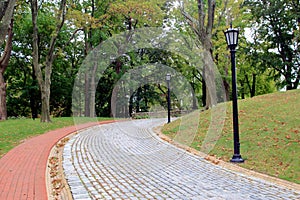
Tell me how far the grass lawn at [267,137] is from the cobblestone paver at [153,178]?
0.95 meters

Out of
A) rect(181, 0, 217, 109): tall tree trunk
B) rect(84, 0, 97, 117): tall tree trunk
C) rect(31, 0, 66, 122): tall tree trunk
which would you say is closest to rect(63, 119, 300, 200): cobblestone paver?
rect(181, 0, 217, 109): tall tree trunk

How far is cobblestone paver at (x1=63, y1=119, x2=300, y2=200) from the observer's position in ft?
16.8

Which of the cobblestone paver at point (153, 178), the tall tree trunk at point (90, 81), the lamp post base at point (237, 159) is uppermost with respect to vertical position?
the tall tree trunk at point (90, 81)

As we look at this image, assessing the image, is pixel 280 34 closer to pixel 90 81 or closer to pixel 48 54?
pixel 90 81

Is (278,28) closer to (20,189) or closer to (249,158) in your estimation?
(249,158)

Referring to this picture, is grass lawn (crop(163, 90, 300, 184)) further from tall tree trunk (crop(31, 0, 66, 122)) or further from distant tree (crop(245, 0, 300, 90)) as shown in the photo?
distant tree (crop(245, 0, 300, 90))

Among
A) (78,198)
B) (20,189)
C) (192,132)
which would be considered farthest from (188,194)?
(192,132)

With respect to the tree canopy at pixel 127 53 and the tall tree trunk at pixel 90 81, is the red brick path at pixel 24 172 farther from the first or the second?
the tall tree trunk at pixel 90 81

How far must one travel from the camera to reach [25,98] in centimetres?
2997

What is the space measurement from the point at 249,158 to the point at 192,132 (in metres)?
4.62

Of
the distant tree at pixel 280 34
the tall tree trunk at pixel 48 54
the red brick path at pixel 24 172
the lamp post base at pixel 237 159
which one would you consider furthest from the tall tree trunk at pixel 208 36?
the distant tree at pixel 280 34

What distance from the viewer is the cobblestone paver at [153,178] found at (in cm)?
511

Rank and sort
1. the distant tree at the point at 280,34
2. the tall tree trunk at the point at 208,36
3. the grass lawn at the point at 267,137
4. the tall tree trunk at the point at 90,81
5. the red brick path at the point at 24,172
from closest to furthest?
the red brick path at the point at 24,172 < the grass lawn at the point at 267,137 < the tall tree trunk at the point at 208,36 < the distant tree at the point at 280,34 < the tall tree trunk at the point at 90,81

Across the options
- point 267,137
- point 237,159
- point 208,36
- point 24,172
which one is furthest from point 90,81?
point 237,159
